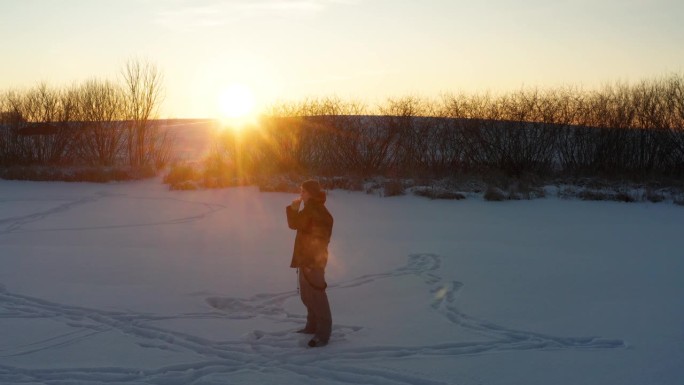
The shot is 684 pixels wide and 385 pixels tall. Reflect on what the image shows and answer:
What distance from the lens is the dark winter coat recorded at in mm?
6059

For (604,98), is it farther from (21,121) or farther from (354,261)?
(21,121)

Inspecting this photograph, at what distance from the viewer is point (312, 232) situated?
6090mm

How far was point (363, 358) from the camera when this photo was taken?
5789mm

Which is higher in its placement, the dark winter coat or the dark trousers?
the dark winter coat

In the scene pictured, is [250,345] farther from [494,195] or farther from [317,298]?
[494,195]

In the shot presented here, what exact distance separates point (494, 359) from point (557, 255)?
214 inches

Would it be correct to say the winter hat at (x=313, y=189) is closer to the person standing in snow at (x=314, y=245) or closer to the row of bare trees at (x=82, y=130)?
the person standing in snow at (x=314, y=245)

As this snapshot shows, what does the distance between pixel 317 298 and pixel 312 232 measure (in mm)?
631

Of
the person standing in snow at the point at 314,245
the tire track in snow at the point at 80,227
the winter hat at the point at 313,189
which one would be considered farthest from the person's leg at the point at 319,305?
the tire track in snow at the point at 80,227

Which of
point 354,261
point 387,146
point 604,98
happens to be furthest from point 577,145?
point 354,261

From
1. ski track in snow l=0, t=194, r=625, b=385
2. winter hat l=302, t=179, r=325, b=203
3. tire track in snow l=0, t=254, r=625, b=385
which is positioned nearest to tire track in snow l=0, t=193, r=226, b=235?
ski track in snow l=0, t=194, r=625, b=385

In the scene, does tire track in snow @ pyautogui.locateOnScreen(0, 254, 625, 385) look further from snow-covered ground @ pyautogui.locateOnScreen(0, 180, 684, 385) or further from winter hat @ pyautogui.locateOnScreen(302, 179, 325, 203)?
winter hat @ pyautogui.locateOnScreen(302, 179, 325, 203)

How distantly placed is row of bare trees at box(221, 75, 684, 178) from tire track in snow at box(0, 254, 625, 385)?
49.0 feet

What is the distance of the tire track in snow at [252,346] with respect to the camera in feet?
17.5
